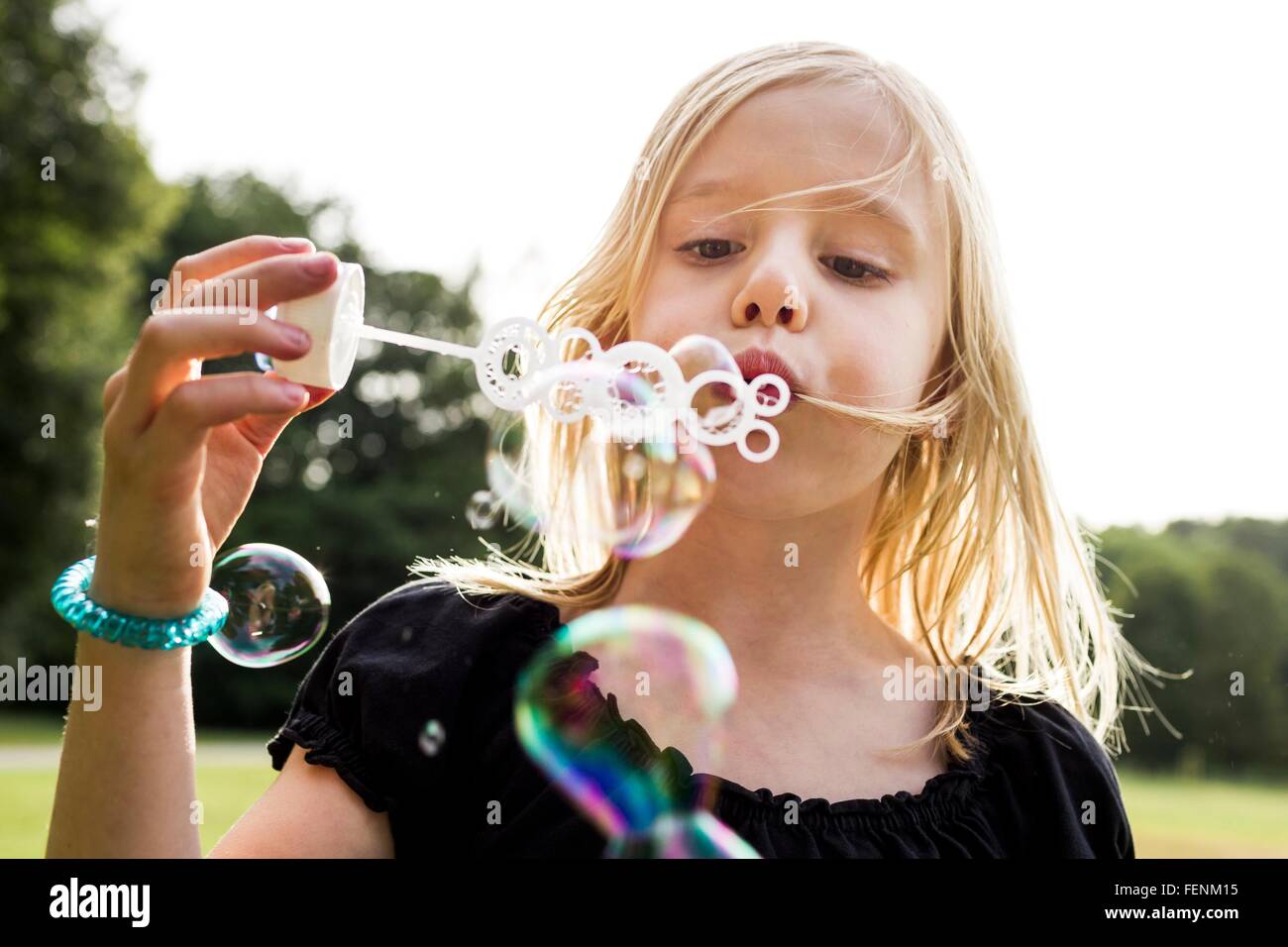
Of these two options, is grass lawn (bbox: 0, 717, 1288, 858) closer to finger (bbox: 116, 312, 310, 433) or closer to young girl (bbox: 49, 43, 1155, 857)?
young girl (bbox: 49, 43, 1155, 857)

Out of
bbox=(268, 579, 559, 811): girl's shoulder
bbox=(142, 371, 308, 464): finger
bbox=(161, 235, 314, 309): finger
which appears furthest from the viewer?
bbox=(268, 579, 559, 811): girl's shoulder

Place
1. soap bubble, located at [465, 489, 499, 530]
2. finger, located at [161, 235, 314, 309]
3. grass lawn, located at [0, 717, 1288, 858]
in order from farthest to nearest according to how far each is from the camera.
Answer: grass lawn, located at [0, 717, 1288, 858] → soap bubble, located at [465, 489, 499, 530] → finger, located at [161, 235, 314, 309]

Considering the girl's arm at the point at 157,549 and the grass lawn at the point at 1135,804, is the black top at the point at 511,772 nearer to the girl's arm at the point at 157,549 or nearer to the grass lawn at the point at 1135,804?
the girl's arm at the point at 157,549

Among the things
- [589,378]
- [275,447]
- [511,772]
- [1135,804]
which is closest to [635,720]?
[511,772]

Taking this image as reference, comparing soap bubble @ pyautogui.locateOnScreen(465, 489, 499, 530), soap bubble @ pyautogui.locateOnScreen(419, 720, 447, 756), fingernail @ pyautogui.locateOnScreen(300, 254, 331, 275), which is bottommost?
soap bubble @ pyautogui.locateOnScreen(419, 720, 447, 756)

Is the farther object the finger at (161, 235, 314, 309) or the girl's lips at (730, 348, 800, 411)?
the girl's lips at (730, 348, 800, 411)

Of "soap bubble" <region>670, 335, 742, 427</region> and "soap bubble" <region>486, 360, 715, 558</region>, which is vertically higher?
"soap bubble" <region>670, 335, 742, 427</region>

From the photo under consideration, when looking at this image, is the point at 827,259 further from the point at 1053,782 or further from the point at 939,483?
the point at 1053,782

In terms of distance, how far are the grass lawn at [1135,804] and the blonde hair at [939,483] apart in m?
4.15

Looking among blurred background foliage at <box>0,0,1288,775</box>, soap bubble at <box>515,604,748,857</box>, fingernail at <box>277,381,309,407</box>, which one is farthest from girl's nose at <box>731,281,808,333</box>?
blurred background foliage at <box>0,0,1288,775</box>

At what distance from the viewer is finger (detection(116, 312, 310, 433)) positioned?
4.43 feet

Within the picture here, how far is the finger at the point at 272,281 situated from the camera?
56.4 inches

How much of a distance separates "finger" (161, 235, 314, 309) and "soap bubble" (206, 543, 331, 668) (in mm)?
512

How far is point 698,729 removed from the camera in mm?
1785
